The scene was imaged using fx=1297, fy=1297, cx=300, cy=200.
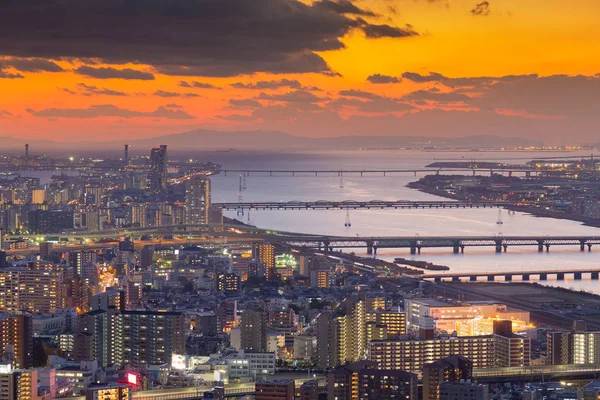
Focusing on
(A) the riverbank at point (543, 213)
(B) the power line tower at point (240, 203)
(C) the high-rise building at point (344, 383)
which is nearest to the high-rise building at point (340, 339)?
(C) the high-rise building at point (344, 383)

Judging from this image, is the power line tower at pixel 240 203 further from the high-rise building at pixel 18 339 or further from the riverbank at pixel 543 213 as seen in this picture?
the high-rise building at pixel 18 339

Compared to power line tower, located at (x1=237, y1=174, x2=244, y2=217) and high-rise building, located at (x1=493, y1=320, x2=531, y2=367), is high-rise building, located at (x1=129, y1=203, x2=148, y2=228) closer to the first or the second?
power line tower, located at (x1=237, y1=174, x2=244, y2=217)

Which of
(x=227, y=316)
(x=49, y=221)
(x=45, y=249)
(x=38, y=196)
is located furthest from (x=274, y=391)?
(x=38, y=196)

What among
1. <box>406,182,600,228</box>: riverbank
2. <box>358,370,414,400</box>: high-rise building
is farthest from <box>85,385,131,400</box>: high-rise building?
<box>406,182,600,228</box>: riverbank

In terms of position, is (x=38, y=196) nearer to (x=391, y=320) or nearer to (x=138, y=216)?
(x=138, y=216)

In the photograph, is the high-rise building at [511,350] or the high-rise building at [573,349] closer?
the high-rise building at [511,350]

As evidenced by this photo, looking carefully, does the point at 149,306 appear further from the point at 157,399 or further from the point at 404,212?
the point at 404,212
